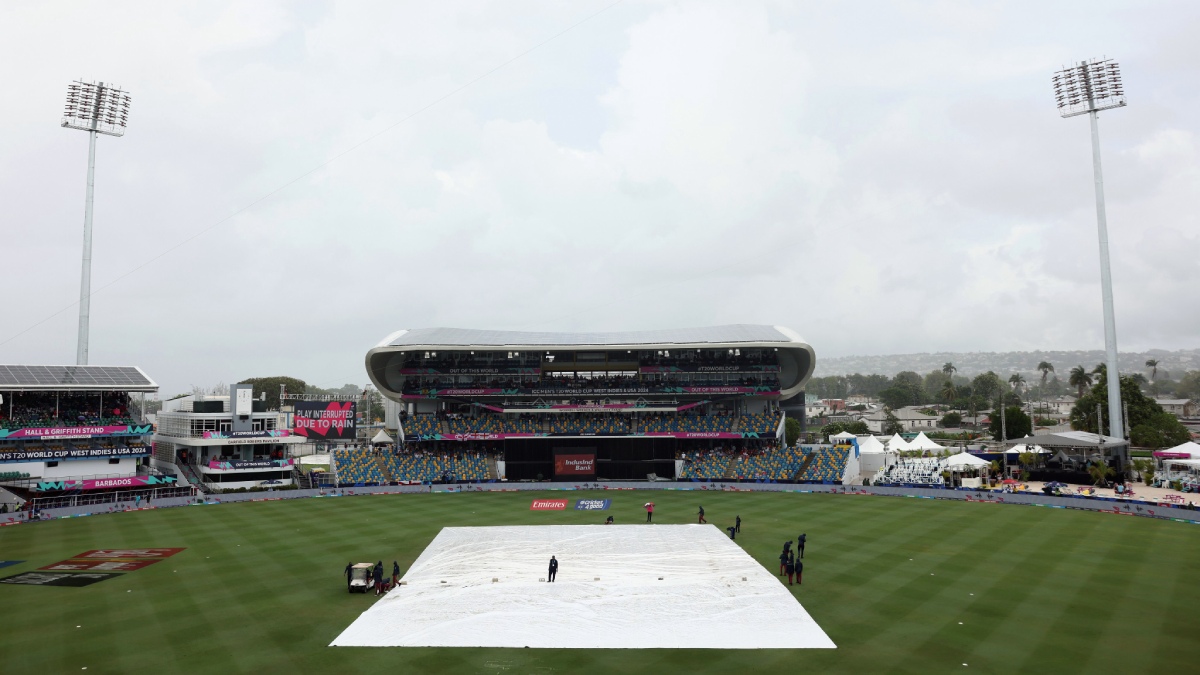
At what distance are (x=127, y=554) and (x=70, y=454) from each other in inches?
1203

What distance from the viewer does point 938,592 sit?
25.8 metres

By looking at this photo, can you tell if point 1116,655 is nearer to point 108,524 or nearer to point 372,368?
point 108,524

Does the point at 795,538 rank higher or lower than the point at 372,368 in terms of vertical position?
lower

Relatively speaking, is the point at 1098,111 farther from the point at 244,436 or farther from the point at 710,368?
the point at 244,436

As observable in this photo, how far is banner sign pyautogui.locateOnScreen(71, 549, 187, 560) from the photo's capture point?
33.9 metres

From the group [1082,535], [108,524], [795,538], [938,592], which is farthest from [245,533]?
[1082,535]

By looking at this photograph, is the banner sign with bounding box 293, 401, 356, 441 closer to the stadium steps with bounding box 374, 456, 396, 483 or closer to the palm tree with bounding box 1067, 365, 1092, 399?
the stadium steps with bounding box 374, 456, 396, 483

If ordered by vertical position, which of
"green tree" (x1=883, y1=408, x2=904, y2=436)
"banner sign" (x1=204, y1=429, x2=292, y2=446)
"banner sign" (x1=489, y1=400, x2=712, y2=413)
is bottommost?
"green tree" (x1=883, y1=408, x2=904, y2=436)

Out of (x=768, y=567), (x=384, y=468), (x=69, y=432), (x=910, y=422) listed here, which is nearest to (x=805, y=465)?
(x=768, y=567)

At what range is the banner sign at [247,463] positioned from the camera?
209 ft

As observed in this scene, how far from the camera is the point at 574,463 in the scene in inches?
2662

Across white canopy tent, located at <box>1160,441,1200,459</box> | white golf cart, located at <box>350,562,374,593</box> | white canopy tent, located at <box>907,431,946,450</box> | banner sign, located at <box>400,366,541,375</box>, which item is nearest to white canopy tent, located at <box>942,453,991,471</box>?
white canopy tent, located at <box>907,431,946,450</box>

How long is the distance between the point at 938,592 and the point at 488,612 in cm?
1660

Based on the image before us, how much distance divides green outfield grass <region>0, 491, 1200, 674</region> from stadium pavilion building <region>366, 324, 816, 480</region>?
22.4 m
